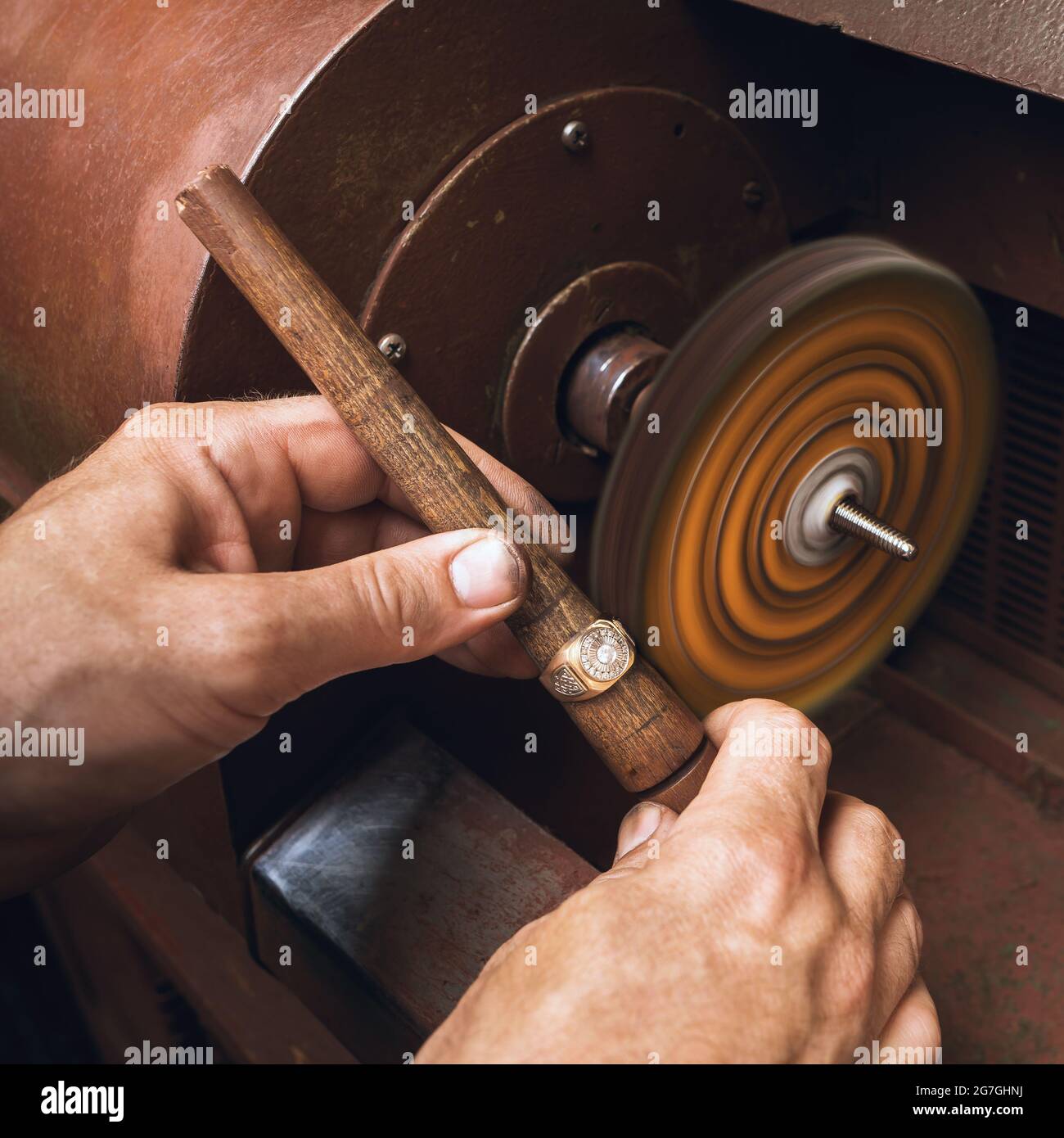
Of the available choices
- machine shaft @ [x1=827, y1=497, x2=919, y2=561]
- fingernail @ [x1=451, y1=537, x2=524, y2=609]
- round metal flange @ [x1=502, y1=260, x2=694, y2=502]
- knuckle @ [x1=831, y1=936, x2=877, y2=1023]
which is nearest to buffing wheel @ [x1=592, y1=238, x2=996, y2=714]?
machine shaft @ [x1=827, y1=497, x2=919, y2=561]

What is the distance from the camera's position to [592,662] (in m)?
0.83

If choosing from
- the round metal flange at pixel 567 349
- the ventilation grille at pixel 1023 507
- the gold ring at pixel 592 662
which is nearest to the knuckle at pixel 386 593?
the gold ring at pixel 592 662

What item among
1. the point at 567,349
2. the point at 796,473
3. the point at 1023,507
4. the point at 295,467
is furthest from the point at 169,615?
the point at 1023,507

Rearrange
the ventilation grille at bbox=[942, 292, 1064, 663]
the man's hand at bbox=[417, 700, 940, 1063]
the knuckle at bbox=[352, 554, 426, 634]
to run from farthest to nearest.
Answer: the ventilation grille at bbox=[942, 292, 1064, 663] < the knuckle at bbox=[352, 554, 426, 634] < the man's hand at bbox=[417, 700, 940, 1063]

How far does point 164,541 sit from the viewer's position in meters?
0.82

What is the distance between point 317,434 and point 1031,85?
1.98 feet

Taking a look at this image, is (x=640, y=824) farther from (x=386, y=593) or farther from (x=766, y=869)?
(x=386, y=593)

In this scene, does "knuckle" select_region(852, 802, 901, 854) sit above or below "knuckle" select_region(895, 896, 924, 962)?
above

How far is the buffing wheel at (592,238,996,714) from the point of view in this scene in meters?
0.99

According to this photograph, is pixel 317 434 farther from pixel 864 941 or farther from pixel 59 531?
pixel 864 941

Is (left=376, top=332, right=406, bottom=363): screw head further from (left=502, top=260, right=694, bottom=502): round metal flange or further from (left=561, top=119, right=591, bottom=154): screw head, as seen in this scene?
(left=561, top=119, right=591, bottom=154): screw head

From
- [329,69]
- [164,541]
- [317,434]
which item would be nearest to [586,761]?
[317,434]

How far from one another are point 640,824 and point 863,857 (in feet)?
0.52

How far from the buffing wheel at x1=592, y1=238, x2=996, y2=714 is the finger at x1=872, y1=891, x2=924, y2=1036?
1.03 ft
